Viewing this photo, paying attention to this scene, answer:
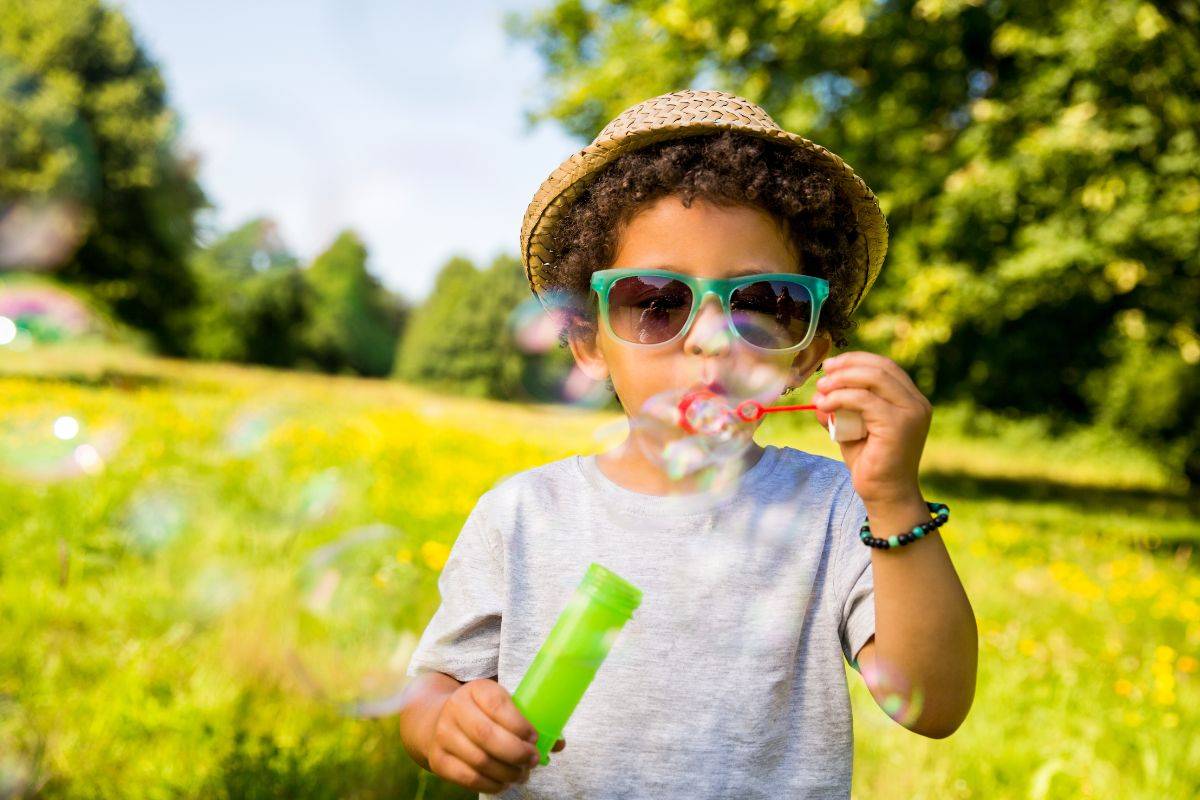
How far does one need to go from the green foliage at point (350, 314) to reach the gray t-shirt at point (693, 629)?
27617mm

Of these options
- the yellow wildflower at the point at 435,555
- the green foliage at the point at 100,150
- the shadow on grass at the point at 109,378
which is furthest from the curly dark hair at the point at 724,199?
the green foliage at the point at 100,150

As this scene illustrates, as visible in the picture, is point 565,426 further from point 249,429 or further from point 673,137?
point 673,137

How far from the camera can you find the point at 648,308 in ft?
4.38

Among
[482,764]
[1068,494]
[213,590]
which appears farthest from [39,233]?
[482,764]

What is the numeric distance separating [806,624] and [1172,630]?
350 cm

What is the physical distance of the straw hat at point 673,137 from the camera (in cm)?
143

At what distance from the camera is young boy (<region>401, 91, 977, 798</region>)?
1.27m

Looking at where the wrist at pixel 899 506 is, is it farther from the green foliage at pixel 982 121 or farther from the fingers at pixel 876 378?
the green foliage at pixel 982 121

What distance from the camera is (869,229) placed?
5.17 feet

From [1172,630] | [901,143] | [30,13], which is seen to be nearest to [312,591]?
[1172,630]

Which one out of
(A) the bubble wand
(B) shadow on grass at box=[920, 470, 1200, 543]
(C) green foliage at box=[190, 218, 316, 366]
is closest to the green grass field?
(A) the bubble wand

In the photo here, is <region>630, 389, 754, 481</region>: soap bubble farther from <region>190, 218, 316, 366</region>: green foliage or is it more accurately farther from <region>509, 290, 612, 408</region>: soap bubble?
<region>190, 218, 316, 366</region>: green foliage

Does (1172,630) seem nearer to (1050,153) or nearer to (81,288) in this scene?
(1050,153)

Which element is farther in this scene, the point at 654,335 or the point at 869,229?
the point at 869,229
